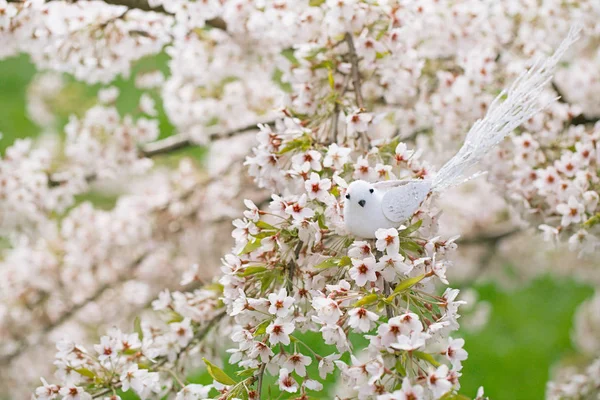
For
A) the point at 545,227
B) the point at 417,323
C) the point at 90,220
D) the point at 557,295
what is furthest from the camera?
the point at 557,295

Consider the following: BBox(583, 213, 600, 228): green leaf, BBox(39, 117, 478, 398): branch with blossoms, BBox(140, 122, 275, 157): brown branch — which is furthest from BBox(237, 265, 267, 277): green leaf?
BBox(140, 122, 275, 157): brown branch

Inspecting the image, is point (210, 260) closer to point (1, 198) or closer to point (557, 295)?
point (1, 198)

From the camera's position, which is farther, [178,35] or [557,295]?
[557,295]

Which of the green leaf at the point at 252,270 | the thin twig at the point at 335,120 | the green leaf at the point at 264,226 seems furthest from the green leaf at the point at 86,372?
the thin twig at the point at 335,120

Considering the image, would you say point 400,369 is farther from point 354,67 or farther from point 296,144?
point 354,67

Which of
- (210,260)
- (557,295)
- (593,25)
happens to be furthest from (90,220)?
(557,295)

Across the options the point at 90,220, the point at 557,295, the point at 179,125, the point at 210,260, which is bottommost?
the point at 557,295

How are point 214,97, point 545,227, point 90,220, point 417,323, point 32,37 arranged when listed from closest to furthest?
point 417,323, point 545,227, point 32,37, point 214,97, point 90,220

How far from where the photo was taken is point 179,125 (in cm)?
383

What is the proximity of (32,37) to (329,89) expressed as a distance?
3.93 feet

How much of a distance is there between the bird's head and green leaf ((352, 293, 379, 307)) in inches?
10.4

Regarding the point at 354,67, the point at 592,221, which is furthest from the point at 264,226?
the point at 592,221

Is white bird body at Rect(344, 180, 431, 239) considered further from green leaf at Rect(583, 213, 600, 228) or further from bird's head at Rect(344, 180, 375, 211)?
green leaf at Rect(583, 213, 600, 228)

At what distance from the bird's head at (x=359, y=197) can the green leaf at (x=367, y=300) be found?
0.27m
